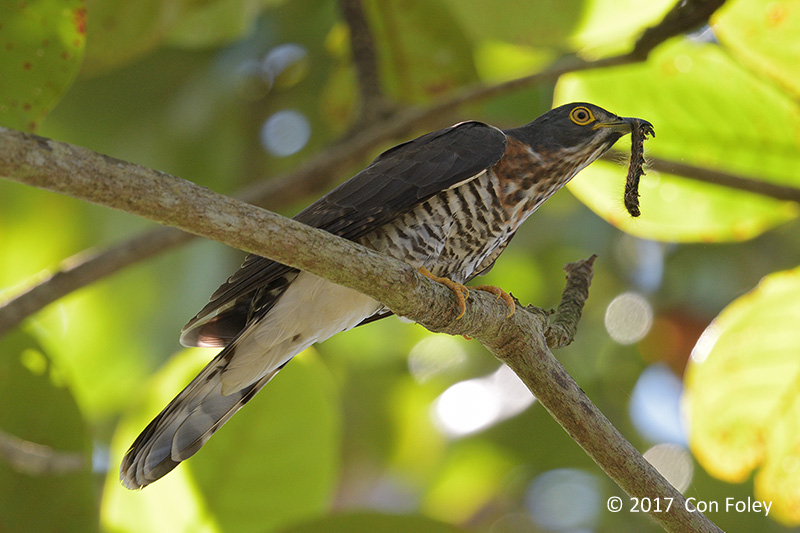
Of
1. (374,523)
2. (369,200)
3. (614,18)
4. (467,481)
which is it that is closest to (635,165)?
(369,200)

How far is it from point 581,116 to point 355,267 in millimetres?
1261

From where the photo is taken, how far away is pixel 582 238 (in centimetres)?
531

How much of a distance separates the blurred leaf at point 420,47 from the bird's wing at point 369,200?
860mm

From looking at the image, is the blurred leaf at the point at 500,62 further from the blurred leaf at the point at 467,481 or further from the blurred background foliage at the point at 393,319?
the blurred leaf at the point at 467,481

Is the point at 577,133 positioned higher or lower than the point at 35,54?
lower

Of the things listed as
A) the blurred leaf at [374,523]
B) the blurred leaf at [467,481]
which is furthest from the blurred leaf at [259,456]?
the blurred leaf at [467,481]

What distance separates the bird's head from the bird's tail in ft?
3.85

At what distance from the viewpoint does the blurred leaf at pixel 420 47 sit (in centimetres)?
332

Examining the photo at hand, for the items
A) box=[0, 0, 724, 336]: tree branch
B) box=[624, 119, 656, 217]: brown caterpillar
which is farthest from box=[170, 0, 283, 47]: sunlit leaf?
box=[624, 119, 656, 217]: brown caterpillar

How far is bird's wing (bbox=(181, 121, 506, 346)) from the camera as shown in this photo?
225 centimetres

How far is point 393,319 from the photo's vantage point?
493cm

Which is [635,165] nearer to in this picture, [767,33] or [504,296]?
[504,296]

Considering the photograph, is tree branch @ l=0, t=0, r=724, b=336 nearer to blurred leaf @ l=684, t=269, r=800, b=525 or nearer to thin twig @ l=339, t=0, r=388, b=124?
thin twig @ l=339, t=0, r=388, b=124

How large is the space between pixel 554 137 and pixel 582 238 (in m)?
2.81
